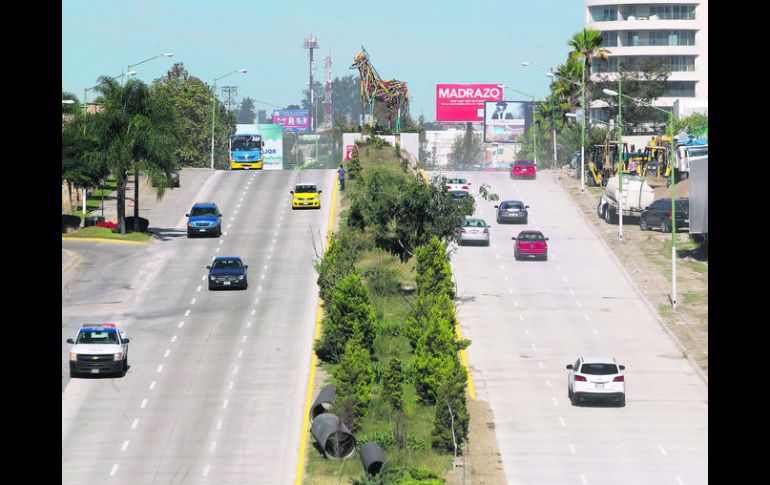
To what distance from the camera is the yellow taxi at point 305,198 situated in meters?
91.6

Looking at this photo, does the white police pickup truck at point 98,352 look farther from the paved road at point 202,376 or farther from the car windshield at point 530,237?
the car windshield at point 530,237

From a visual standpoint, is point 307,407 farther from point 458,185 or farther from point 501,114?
point 501,114

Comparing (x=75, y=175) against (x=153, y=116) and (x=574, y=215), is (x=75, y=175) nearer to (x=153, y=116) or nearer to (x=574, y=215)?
(x=153, y=116)

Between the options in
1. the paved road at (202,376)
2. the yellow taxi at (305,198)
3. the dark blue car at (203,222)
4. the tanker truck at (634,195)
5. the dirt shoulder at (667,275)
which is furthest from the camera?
the yellow taxi at (305,198)

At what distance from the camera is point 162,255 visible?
76688 mm

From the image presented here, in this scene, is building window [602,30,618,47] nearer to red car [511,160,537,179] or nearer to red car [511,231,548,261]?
red car [511,160,537,179]

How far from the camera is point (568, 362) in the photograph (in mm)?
55094

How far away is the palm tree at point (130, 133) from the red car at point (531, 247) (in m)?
20.4

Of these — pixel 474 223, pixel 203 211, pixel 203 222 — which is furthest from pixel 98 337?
pixel 474 223

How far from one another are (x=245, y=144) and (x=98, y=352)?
2554 inches

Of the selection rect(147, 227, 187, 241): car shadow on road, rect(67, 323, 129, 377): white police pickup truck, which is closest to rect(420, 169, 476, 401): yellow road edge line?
rect(67, 323, 129, 377): white police pickup truck

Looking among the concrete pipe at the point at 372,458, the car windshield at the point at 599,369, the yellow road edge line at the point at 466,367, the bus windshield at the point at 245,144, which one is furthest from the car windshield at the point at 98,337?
the bus windshield at the point at 245,144
